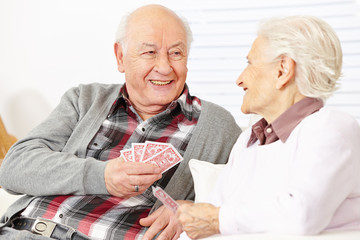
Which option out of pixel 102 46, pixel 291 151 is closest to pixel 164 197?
pixel 291 151

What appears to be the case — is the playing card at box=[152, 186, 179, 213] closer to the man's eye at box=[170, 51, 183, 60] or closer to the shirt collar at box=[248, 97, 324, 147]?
the shirt collar at box=[248, 97, 324, 147]

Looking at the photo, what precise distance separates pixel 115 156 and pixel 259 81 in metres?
0.78

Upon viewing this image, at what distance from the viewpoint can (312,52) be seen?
1479 mm

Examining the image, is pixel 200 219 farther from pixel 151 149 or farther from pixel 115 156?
pixel 115 156

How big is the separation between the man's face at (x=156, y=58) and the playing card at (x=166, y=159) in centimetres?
32

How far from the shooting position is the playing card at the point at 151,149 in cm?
195

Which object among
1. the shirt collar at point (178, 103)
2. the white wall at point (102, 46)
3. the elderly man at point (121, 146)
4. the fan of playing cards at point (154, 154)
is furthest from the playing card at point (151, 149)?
the white wall at point (102, 46)

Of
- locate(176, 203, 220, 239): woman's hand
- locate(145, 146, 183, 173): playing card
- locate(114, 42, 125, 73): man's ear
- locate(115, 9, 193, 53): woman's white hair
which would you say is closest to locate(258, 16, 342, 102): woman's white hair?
locate(176, 203, 220, 239): woman's hand

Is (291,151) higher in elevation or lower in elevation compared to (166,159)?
higher

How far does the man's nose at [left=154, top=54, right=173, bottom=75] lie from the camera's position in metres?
2.20

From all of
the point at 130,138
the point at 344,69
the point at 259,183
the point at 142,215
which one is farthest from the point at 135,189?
the point at 344,69

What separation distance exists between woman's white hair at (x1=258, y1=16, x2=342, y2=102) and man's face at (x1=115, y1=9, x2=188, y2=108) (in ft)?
2.51

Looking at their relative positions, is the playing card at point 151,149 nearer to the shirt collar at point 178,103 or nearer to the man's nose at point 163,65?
the shirt collar at point 178,103

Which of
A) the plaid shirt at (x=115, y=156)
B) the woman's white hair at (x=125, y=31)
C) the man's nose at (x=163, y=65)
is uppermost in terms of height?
the woman's white hair at (x=125, y=31)
